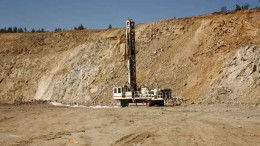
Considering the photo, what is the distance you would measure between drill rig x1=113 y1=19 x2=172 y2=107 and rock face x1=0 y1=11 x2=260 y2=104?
13.1 feet

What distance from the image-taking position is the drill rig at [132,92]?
38188 millimetres

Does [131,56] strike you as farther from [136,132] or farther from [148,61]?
[136,132]

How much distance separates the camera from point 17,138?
19719 mm

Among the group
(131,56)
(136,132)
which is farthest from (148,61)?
(136,132)

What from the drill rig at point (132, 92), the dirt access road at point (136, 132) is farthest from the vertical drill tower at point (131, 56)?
the dirt access road at point (136, 132)

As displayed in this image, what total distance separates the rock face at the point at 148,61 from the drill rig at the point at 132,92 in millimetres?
3986

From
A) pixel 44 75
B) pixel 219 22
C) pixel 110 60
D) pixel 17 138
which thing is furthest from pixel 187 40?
pixel 17 138

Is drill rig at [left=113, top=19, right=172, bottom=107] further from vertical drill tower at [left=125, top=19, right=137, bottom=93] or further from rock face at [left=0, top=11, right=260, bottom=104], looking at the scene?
rock face at [left=0, top=11, right=260, bottom=104]

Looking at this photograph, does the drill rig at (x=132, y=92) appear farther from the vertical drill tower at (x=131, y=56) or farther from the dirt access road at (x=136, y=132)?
the dirt access road at (x=136, y=132)

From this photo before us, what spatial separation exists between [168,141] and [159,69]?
3141 centimetres

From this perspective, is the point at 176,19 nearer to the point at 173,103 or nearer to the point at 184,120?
the point at 173,103

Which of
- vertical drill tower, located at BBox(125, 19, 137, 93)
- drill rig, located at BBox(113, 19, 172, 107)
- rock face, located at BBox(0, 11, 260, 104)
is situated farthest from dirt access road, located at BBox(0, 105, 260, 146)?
vertical drill tower, located at BBox(125, 19, 137, 93)

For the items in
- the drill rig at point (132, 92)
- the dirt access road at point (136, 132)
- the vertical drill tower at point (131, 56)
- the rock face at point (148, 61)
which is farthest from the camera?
the vertical drill tower at point (131, 56)

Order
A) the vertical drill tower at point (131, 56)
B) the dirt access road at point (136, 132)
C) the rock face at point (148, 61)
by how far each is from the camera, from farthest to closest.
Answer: the vertical drill tower at point (131, 56), the rock face at point (148, 61), the dirt access road at point (136, 132)
